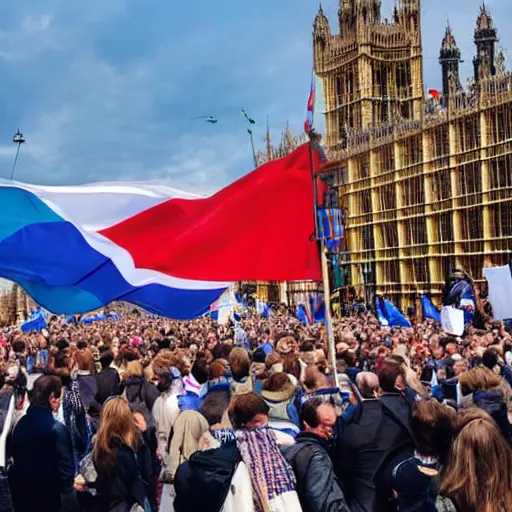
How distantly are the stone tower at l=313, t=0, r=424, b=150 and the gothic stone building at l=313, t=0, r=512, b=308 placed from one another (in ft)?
0.25

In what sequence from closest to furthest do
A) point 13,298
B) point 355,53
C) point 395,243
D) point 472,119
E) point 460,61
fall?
1. point 472,119
2. point 395,243
3. point 460,61
4. point 355,53
5. point 13,298

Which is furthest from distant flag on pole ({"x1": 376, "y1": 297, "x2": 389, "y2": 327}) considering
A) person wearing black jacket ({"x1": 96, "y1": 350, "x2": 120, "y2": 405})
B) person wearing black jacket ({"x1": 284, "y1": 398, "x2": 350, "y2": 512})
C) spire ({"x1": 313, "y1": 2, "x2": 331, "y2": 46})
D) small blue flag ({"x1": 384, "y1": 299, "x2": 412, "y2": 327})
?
spire ({"x1": 313, "y1": 2, "x2": 331, "y2": 46})

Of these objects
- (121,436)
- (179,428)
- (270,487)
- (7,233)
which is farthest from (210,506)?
(7,233)

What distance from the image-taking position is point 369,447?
4.74 m

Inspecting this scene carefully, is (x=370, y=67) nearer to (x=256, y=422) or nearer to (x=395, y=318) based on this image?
(x=395, y=318)

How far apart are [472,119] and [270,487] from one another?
41272mm

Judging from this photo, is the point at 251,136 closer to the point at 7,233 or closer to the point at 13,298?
the point at 13,298

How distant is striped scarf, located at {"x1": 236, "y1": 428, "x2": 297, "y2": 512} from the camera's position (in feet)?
12.8

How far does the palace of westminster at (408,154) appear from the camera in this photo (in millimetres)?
41219

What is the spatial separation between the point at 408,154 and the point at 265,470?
150 feet

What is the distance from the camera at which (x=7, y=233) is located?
365 inches

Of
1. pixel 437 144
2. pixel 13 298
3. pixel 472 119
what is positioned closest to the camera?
pixel 472 119

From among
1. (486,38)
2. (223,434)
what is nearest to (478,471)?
(223,434)

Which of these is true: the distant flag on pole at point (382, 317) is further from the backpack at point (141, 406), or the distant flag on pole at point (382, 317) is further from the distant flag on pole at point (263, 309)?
the backpack at point (141, 406)
